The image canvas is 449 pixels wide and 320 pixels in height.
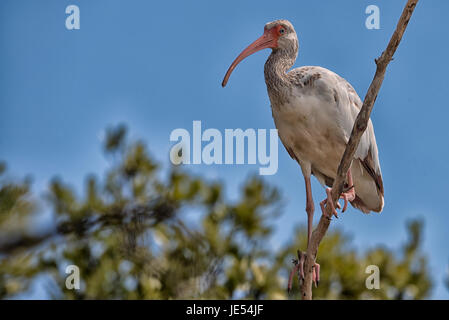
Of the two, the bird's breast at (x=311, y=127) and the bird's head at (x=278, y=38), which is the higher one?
the bird's head at (x=278, y=38)

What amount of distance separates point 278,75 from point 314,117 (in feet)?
1.48

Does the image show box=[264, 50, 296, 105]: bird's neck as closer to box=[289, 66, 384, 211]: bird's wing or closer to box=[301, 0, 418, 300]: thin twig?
box=[289, 66, 384, 211]: bird's wing

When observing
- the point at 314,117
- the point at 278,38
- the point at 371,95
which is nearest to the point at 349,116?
the point at 314,117

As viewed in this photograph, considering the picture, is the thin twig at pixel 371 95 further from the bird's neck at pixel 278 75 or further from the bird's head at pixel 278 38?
the bird's head at pixel 278 38

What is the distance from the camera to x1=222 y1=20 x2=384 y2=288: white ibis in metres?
4.91

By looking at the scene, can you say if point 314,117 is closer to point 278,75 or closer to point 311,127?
point 311,127

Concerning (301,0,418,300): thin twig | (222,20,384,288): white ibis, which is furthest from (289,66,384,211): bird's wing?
(301,0,418,300): thin twig

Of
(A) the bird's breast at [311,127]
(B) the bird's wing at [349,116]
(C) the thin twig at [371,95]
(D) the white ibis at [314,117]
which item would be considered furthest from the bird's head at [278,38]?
(C) the thin twig at [371,95]

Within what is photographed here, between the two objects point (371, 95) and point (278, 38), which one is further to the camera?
point (278, 38)

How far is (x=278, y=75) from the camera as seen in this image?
5.04m

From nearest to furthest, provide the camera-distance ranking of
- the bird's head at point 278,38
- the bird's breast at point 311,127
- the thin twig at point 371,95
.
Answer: the thin twig at point 371,95
the bird's breast at point 311,127
the bird's head at point 278,38

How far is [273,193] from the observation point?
21.7ft

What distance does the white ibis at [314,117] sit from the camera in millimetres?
4906
